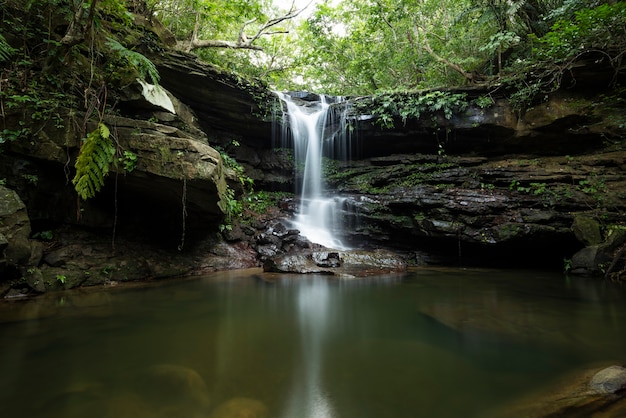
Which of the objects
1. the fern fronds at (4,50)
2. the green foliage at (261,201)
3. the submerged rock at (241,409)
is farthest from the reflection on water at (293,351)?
the green foliage at (261,201)

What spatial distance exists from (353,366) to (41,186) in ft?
20.7

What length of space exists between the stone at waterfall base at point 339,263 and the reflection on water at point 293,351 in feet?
6.93

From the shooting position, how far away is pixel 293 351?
260 cm

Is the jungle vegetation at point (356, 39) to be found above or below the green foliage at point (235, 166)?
above

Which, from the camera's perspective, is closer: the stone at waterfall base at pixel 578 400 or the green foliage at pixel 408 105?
the stone at waterfall base at pixel 578 400

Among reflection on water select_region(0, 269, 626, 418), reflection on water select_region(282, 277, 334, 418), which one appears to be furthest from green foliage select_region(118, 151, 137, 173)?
reflection on water select_region(282, 277, 334, 418)

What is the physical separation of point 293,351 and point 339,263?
497 centimetres

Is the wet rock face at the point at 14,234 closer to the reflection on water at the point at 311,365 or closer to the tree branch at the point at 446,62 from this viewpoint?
the reflection on water at the point at 311,365

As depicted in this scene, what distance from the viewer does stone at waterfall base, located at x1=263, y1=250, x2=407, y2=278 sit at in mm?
6973

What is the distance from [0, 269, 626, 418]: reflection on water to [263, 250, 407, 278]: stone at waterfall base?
2.11 metres

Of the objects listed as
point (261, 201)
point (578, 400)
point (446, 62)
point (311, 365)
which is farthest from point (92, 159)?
point (446, 62)

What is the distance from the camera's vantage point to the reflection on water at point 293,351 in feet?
5.84

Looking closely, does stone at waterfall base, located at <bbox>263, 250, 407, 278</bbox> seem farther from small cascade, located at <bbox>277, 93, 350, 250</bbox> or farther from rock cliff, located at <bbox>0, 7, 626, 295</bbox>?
small cascade, located at <bbox>277, 93, 350, 250</bbox>

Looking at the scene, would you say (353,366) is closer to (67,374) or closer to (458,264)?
(67,374)
